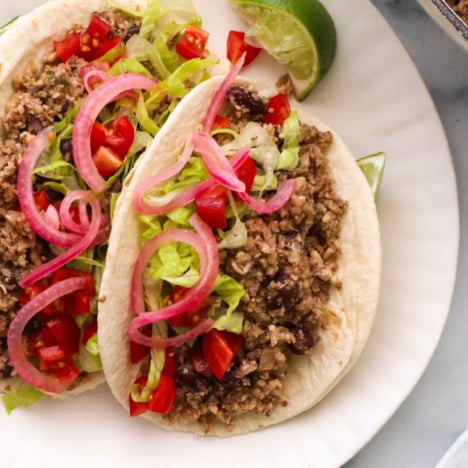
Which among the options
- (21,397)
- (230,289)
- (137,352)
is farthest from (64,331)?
(230,289)

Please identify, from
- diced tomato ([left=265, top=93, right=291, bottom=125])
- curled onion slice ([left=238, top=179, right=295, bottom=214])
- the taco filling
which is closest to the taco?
the taco filling

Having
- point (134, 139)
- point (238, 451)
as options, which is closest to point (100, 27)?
point (134, 139)

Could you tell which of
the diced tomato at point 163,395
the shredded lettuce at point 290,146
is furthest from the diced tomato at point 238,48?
the diced tomato at point 163,395

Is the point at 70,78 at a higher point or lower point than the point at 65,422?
higher

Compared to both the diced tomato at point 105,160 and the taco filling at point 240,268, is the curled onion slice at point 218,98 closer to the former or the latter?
the taco filling at point 240,268

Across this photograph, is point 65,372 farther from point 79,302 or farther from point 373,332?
point 373,332

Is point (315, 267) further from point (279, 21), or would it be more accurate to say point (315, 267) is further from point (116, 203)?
point (279, 21)

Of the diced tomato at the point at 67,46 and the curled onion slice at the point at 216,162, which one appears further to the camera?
the diced tomato at the point at 67,46
